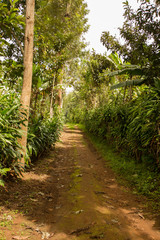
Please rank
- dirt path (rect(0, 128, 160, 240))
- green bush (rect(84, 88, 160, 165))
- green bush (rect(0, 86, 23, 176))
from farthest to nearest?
green bush (rect(84, 88, 160, 165)) → green bush (rect(0, 86, 23, 176)) → dirt path (rect(0, 128, 160, 240))

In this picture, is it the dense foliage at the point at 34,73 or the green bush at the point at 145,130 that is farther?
the green bush at the point at 145,130

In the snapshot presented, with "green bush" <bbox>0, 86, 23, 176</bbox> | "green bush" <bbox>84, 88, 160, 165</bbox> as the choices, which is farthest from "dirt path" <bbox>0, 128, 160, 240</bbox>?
"green bush" <bbox>84, 88, 160, 165</bbox>

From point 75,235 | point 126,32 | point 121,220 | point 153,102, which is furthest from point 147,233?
point 126,32

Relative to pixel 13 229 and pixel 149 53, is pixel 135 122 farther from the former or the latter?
pixel 13 229

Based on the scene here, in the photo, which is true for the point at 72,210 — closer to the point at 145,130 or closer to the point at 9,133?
the point at 9,133

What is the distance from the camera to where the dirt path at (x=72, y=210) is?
8.73 feet

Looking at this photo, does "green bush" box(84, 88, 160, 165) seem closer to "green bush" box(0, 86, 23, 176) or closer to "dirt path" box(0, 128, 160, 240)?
"dirt path" box(0, 128, 160, 240)

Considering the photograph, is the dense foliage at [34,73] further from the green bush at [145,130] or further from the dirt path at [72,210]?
the green bush at [145,130]

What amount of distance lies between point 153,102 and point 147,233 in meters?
3.98

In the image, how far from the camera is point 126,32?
28.5ft

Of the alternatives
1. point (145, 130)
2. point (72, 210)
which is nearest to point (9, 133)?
point (72, 210)

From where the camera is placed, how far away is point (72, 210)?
11.2 ft

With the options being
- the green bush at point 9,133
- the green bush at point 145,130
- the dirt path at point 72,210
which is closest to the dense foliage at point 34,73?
the green bush at point 9,133

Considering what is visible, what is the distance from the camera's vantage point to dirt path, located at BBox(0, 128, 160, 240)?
105 inches
